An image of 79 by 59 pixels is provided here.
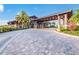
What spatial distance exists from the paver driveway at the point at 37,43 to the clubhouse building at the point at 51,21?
8cm

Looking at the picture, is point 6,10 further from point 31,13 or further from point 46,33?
point 46,33

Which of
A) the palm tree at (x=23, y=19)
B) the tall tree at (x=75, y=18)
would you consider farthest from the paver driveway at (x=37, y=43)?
the tall tree at (x=75, y=18)

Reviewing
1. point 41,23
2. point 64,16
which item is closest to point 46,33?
point 41,23

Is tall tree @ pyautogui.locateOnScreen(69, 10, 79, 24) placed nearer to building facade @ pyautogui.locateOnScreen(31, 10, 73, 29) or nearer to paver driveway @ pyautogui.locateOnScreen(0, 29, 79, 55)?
building facade @ pyautogui.locateOnScreen(31, 10, 73, 29)

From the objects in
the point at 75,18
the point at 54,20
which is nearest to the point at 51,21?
the point at 54,20

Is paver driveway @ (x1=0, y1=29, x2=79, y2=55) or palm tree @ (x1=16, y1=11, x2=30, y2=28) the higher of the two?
palm tree @ (x1=16, y1=11, x2=30, y2=28)

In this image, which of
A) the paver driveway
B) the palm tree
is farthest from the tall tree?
the palm tree

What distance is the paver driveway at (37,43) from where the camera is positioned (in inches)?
94.0

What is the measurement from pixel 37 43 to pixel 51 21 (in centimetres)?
33

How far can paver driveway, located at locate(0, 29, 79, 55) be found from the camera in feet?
7.84

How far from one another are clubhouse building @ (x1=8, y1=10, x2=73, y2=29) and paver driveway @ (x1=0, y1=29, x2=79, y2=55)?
0.26 ft
